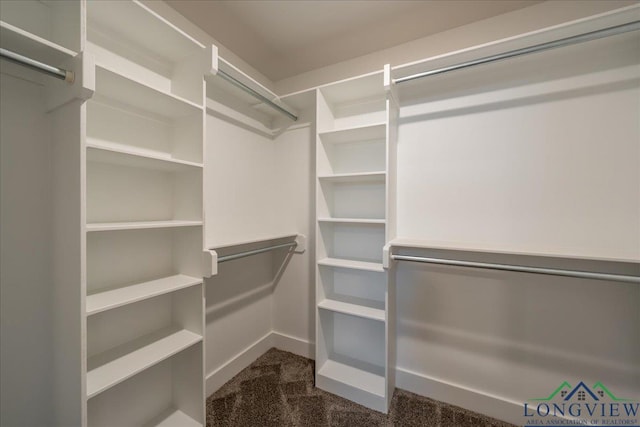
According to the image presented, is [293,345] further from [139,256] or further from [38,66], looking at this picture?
[38,66]

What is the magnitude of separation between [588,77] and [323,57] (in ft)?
5.86

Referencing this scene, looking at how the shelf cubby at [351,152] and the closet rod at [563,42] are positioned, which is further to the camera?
the shelf cubby at [351,152]

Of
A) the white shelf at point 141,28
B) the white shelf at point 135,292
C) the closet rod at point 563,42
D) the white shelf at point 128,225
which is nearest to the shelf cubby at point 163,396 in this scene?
the white shelf at point 135,292

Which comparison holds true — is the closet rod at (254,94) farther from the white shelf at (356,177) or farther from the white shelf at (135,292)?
the white shelf at (135,292)

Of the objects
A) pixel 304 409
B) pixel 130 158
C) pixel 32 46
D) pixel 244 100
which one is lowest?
pixel 304 409

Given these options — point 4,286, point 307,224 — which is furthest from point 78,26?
point 307,224

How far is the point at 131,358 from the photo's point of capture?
1260 mm

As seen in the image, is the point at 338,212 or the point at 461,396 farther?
the point at 338,212

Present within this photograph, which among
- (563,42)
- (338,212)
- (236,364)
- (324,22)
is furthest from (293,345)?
(563,42)

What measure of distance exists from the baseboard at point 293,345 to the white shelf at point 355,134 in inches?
72.0

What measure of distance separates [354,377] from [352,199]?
4.49 feet

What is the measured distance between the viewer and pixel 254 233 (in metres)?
2.23

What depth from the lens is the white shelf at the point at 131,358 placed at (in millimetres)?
1103

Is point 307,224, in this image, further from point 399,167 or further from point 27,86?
point 27,86
